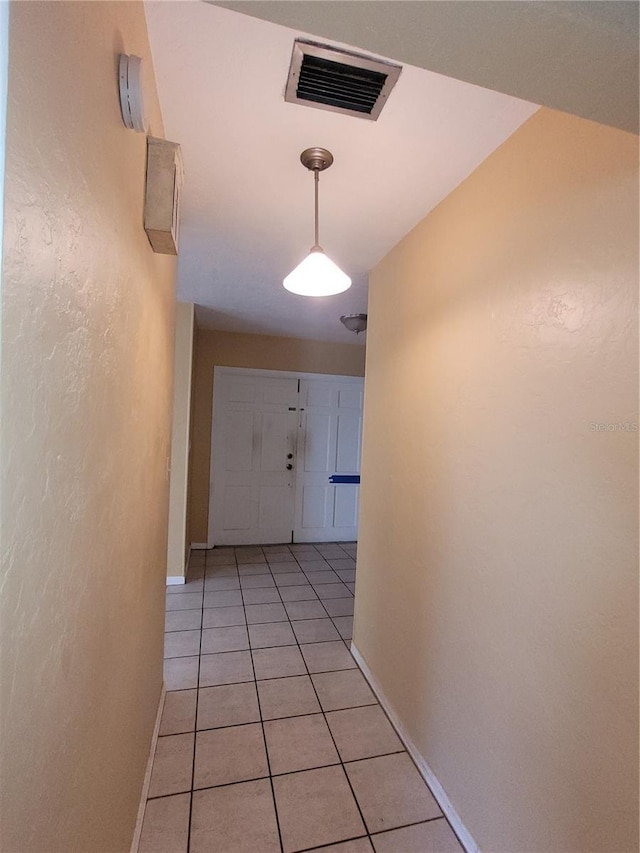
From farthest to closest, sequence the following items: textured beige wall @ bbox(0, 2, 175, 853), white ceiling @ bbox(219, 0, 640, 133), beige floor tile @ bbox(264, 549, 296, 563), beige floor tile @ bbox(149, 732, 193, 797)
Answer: beige floor tile @ bbox(264, 549, 296, 563) → beige floor tile @ bbox(149, 732, 193, 797) → white ceiling @ bbox(219, 0, 640, 133) → textured beige wall @ bbox(0, 2, 175, 853)

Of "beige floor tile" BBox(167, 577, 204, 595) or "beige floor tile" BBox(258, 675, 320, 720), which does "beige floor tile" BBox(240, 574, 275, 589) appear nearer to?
"beige floor tile" BBox(167, 577, 204, 595)

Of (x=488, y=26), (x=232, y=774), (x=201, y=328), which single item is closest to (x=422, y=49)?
(x=488, y=26)

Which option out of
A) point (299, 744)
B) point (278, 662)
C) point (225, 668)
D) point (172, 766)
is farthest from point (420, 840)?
point (225, 668)

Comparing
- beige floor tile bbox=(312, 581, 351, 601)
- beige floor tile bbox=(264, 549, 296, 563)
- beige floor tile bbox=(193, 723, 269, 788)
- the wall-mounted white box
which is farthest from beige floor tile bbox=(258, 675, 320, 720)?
the wall-mounted white box

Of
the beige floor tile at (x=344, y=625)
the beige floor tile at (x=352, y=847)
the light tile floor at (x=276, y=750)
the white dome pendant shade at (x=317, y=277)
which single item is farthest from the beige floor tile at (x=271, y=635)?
the white dome pendant shade at (x=317, y=277)

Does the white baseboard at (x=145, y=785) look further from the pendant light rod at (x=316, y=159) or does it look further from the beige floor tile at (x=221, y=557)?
the pendant light rod at (x=316, y=159)

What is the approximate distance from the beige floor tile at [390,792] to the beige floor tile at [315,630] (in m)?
0.95

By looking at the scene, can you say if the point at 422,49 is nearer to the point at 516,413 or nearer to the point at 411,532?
the point at 516,413

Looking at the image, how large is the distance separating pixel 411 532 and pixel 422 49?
164cm

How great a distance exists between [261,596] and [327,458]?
6.47 feet

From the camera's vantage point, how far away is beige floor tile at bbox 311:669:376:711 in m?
2.00

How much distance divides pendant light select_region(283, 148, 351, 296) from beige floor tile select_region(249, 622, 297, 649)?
224 centimetres

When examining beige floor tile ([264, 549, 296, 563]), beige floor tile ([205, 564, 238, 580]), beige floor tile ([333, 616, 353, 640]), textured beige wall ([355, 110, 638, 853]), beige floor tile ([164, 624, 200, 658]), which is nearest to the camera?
textured beige wall ([355, 110, 638, 853])

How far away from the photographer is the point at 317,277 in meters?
1.44
